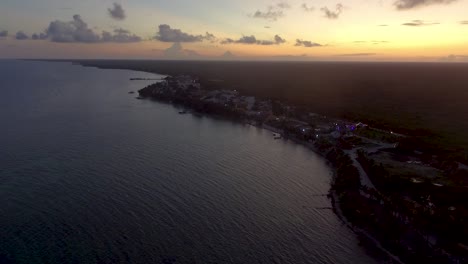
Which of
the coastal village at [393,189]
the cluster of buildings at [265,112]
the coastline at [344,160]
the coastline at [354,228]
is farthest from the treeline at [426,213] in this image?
the cluster of buildings at [265,112]

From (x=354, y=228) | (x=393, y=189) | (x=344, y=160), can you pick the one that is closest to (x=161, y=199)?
(x=354, y=228)

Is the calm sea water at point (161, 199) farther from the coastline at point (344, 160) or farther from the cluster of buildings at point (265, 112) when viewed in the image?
the cluster of buildings at point (265, 112)

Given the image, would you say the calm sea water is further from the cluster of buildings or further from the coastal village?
the cluster of buildings

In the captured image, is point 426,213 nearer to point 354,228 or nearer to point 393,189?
point 354,228

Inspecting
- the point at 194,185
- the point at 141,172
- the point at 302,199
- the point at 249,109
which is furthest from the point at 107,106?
the point at 302,199

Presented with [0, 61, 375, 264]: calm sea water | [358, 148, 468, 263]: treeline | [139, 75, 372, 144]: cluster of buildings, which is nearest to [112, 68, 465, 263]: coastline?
[139, 75, 372, 144]: cluster of buildings

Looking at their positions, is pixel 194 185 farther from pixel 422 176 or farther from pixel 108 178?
pixel 422 176

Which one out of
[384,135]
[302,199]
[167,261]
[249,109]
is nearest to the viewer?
[167,261]
